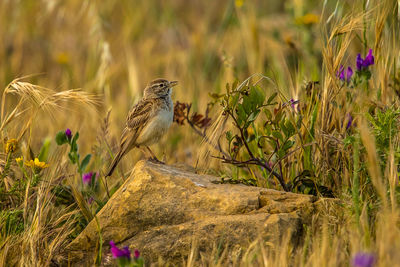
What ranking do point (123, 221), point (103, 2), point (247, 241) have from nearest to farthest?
point (247, 241)
point (123, 221)
point (103, 2)

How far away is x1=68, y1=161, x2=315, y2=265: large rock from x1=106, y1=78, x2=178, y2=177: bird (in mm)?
1168

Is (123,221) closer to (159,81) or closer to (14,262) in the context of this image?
(14,262)

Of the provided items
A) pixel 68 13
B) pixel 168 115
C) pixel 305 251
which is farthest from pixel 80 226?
pixel 68 13

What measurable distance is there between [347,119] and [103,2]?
8081 mm

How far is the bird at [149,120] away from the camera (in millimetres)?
5699

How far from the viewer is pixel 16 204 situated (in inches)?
189

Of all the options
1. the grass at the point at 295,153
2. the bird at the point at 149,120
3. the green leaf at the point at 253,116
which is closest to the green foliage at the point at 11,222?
the grass at the point at 295,153

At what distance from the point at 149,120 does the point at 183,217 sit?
5.73 feet

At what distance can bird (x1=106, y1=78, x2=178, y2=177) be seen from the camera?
18.7 ft

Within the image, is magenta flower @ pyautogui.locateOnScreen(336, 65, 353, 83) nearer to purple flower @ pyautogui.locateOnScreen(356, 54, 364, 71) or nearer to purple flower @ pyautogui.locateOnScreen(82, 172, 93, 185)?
purple flower @ pyautogui.locateOnScreen(356, 54, 364, 71)

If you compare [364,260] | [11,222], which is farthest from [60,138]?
[364,260]

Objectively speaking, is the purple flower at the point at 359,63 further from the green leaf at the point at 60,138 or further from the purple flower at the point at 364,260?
the green leaf at the point at 60,138

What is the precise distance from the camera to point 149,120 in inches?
230

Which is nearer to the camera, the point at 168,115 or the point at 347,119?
the point at 347,119
